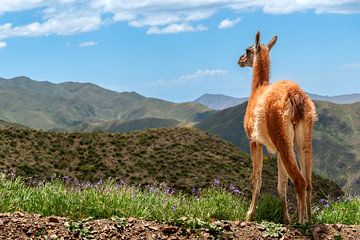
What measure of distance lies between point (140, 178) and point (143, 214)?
3674cm

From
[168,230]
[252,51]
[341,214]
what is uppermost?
[252,51]

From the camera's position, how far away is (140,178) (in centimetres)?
4603

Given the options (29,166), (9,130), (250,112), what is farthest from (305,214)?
(9,130)

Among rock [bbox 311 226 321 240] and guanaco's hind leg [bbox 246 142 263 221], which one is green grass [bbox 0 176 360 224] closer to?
guanaco's hind leg [bbox 246 142 263 221]

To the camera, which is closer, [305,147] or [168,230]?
[168,230]

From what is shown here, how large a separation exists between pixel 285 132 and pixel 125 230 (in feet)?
9.78

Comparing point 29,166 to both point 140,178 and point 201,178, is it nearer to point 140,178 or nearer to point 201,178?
point 140,178

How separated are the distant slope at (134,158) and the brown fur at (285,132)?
32187 mm

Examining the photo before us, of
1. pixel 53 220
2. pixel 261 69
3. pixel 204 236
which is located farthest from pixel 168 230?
pixel 261 69

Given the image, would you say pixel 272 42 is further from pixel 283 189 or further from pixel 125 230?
pixel 125 230

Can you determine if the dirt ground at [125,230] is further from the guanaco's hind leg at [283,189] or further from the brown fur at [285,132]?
the guanaco's hind leg at [283,189]

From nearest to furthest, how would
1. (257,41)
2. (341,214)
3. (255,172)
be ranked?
(255,172) < (341,214) < (257,41)

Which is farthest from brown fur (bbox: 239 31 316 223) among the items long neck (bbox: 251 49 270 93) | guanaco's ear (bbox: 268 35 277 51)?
guanaco's ear (bbox: 268 35 277 51)

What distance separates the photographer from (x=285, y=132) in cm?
930
